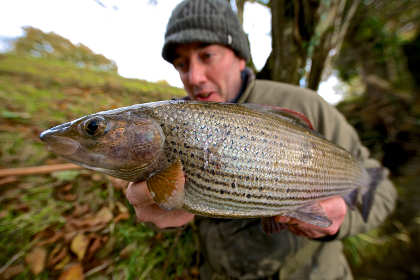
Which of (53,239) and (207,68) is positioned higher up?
(207,68)

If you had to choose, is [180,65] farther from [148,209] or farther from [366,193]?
[366,193]

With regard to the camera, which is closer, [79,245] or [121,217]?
[79,245]

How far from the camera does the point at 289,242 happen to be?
1295mm

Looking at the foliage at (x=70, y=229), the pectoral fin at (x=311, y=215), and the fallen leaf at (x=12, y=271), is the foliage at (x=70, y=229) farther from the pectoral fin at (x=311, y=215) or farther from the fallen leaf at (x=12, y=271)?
the pectoral fin at (x=311, y=215)

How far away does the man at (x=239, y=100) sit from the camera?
1251mm

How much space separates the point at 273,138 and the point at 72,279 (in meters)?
1.40

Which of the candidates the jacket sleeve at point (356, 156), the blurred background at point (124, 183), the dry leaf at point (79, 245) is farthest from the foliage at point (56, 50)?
the jacket sleeve at point (356, 156)

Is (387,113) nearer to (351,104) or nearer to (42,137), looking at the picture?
(351,104)

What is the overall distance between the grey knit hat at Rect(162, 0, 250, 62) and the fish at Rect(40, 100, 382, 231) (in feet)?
2.67

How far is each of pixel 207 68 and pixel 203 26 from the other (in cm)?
33

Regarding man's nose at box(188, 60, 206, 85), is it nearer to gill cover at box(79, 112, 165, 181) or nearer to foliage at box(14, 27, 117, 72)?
gill cover at box(79, 112, 165, 181)

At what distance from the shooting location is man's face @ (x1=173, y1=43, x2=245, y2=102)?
48.3 inches

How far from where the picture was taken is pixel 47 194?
129 centimetres

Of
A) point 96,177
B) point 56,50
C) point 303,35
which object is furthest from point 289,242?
point 56,50
